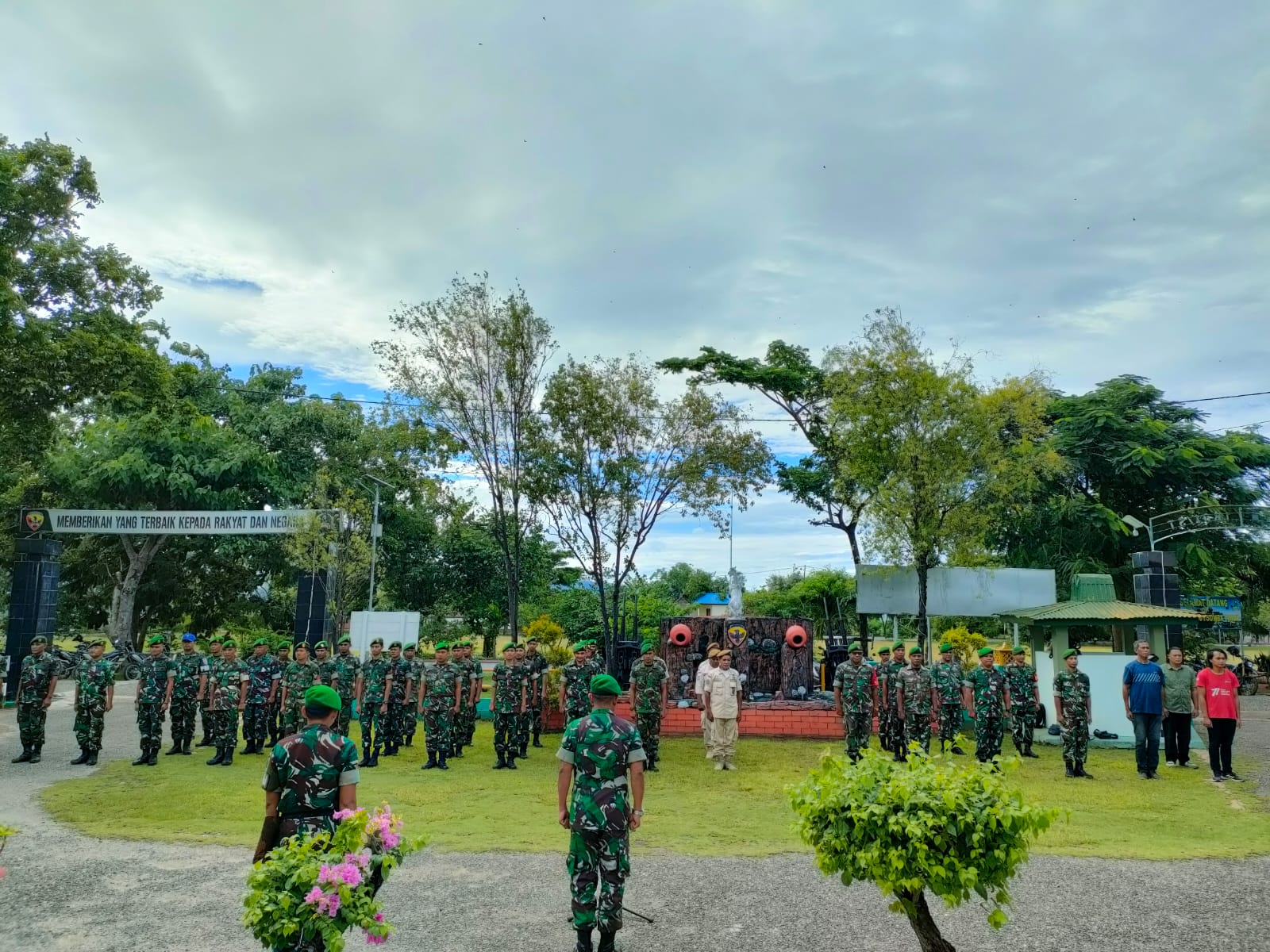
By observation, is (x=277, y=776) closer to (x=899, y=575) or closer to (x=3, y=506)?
(x=899, y=575)

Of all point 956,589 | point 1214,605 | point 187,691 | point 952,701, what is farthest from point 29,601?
point 1214,605

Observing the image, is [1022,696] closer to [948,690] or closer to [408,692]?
[948,690]

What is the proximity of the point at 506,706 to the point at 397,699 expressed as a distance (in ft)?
5.80

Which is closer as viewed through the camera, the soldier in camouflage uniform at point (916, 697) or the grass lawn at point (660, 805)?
the grass lawn at point (660, 805)

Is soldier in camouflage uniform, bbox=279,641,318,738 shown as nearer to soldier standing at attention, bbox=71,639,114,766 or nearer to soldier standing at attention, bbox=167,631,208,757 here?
soldier standing at attention, bbox=167,631,208,757

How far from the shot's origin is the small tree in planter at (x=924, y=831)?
3.38 m

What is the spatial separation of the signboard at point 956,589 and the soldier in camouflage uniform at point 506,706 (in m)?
10.5

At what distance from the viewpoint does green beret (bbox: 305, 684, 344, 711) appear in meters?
4.31

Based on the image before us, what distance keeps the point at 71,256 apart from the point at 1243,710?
28594 millimetres

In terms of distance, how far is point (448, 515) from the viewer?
34.3 meters

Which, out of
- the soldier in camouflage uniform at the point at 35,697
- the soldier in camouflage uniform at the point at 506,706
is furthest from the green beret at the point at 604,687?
the soldier in camouflage uniform at the point at 35,697

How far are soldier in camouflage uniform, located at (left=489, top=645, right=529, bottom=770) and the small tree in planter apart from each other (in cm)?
809

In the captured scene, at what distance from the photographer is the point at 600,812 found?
471 centimetres

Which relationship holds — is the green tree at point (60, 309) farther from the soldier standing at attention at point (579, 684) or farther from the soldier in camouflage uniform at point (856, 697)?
the soldier in camouflage uniform at point (856, 697)
